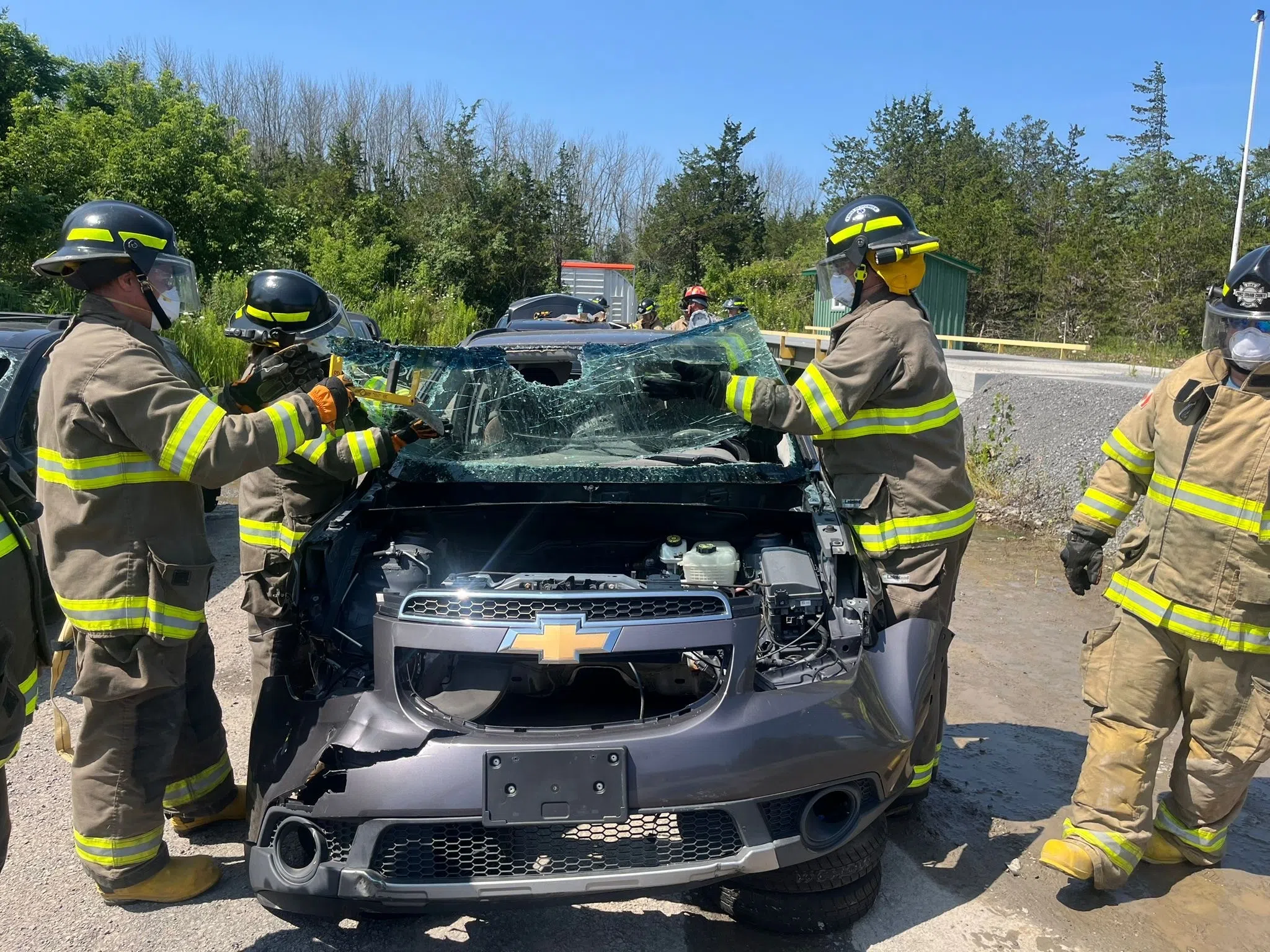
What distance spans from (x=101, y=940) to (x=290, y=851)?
2.56ft

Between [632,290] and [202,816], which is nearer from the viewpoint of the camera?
[202,816]

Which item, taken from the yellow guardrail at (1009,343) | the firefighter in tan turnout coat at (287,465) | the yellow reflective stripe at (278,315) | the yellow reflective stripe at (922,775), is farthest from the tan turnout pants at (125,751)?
the yellow guardrail at (1009,343)

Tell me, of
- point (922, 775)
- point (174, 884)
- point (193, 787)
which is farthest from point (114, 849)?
point (922, 775)

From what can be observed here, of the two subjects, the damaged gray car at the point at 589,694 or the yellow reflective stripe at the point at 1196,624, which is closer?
the damaged gray car at the point at 589,694

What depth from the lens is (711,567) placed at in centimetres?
283

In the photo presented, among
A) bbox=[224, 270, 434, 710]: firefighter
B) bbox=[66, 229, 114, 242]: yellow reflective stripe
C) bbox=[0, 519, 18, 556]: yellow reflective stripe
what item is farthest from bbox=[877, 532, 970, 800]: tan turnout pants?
bbox=[66, 229, 114, 242]: yellow reflective stripe

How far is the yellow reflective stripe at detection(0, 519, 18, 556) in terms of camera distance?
2139 millimetres

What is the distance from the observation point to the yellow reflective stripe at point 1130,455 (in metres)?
2.99

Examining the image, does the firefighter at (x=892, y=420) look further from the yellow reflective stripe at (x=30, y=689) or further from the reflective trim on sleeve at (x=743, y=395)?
the yellow reflective stripe at (x=30, y=689)

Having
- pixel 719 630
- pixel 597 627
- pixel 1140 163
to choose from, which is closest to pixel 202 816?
pixel 597 627

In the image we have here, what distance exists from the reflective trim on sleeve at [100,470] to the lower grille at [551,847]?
1197mm

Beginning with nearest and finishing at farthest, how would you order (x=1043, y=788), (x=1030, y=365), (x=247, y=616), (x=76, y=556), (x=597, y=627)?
(x=597, y=627)
(x=76, y=556)
(x=1043, y=788)
(x=247, y=616)
(x=1030, y=365)

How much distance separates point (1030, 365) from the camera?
46.5 feet

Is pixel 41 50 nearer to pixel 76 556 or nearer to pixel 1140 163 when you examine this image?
pixel 76 556
